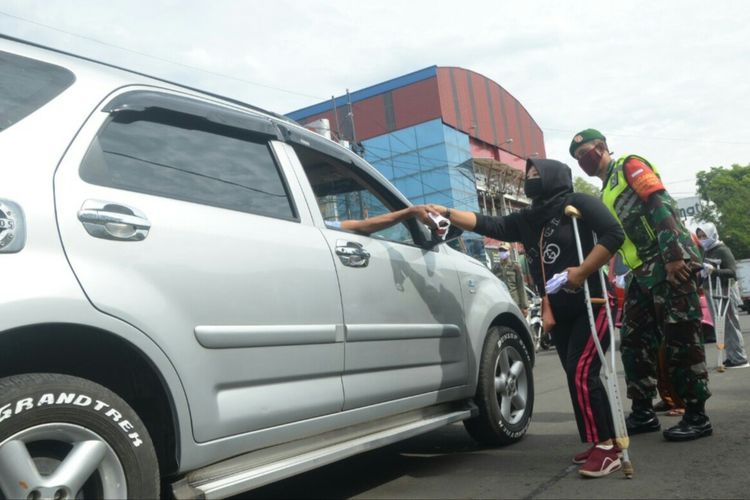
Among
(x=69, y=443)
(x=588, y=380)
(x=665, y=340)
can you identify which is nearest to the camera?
(x=69, y=443)

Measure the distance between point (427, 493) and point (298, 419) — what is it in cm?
95

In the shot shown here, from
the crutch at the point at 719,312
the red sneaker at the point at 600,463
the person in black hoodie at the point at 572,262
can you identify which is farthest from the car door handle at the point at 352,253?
the crutch at the point at 719,312

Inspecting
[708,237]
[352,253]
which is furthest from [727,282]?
[352,253]

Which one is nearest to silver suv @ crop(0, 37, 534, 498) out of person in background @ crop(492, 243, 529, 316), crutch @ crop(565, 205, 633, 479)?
crutch @ crop(565, 205, 633, 479)

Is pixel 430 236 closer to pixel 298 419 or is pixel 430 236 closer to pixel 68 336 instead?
pixel 298 419

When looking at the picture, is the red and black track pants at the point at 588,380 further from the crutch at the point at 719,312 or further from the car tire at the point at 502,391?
the crutch at the point at 719,312

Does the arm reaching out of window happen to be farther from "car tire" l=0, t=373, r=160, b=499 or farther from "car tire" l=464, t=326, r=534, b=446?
"car tire" l=0, t=373, r=160, b=499

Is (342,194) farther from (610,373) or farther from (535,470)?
(535,470)

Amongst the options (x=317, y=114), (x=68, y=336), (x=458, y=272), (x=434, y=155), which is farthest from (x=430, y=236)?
(x=317, y=114)

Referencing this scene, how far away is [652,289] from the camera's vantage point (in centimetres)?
437

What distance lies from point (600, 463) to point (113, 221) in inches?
101

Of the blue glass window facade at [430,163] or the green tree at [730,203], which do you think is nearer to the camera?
the blue glass window facade at [430,163]

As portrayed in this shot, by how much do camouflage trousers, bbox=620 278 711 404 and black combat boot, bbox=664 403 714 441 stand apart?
0.20ft

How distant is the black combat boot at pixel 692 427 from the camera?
13.4ft
